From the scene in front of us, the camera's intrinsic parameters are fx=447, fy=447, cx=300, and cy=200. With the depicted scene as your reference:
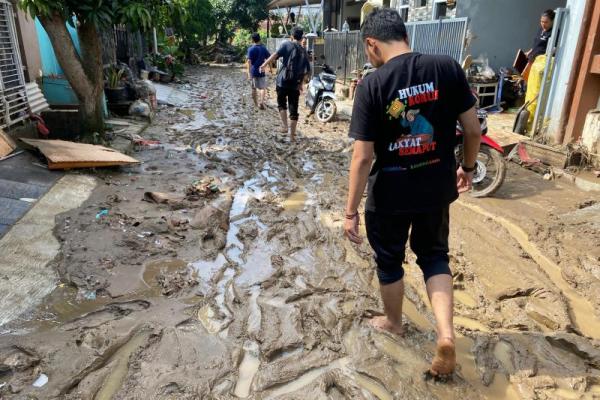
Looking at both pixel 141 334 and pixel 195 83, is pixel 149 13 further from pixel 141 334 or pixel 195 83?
pixel 195 83

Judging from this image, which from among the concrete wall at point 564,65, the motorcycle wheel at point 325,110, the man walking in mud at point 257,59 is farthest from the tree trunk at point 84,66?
the concrete wall at point 564,65

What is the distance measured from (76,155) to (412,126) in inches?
184

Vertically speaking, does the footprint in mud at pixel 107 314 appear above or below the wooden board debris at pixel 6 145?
below

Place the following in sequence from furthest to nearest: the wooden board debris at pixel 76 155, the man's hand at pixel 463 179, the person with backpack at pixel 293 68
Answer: the person with backpack at pixel 293 68, the wooden board debris at pixel 76 155, the man's hand at pixel 463 179

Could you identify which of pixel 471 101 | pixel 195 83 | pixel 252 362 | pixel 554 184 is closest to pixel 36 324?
pixel 252 362

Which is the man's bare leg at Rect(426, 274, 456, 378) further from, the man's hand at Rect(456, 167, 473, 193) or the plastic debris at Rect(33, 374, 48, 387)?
the plastic debris at Rect(33, 374, 48, 387)

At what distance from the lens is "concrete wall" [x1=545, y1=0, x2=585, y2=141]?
6363 millimetres

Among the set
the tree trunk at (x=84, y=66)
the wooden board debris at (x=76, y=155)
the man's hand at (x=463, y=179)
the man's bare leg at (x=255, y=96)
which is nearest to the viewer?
the man's hand at (x=463, y=179)

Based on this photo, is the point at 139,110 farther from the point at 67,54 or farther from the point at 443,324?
the point at 443,324

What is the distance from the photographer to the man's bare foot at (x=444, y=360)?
90.4 inches

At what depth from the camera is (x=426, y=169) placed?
2.41 m

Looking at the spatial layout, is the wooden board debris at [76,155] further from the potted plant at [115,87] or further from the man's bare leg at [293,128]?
the potted plant at [115,87]

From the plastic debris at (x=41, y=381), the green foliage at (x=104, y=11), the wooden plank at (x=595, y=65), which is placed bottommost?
the plastic debris at (x=41, y=381)

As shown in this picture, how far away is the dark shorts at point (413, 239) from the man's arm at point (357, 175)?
10cm
